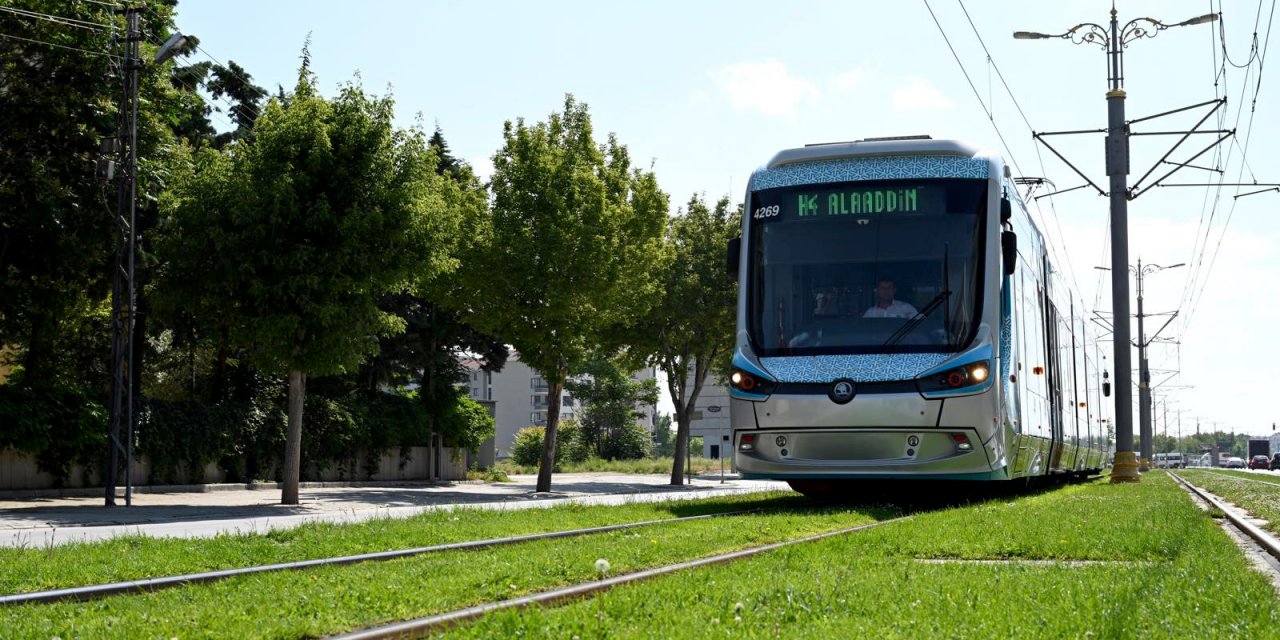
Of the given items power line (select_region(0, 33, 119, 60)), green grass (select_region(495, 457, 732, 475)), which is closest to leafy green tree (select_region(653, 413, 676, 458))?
green grass (select_region(495, 457, 732, 475))

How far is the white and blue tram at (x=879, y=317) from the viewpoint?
529 inches

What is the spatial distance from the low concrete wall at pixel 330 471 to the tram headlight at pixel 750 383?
53.9ft

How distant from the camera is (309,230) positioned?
878 inches

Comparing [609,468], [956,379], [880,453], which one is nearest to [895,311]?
[956,379]

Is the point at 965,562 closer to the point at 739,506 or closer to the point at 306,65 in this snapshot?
the point at 739,506

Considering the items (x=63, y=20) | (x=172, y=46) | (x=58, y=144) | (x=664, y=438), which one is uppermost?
(x=63, y=20)

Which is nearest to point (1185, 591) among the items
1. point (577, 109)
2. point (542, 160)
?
point (542, 160)

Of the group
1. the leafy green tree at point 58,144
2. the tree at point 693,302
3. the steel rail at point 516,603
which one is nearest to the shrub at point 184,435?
the leafy green tree at point 58,144

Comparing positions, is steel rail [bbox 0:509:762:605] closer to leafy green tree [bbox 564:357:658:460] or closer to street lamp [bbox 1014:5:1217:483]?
street lamp [bbox 1014:5:1217:483]

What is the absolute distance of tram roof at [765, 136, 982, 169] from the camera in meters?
14.7

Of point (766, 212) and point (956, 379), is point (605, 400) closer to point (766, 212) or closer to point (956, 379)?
point (766, 212)

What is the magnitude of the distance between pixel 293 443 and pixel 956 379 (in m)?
13.7

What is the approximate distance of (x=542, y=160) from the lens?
28031 millimetres

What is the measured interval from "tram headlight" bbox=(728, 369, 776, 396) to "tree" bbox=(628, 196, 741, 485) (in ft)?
70.7
